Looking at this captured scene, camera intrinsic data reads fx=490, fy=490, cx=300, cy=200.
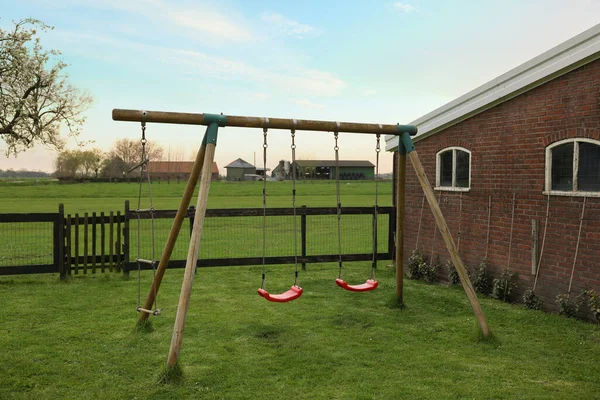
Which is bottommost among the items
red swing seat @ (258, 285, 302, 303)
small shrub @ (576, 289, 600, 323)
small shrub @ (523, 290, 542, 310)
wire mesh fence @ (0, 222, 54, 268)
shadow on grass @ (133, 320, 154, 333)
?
wire mesh fence @ (0, 222, 54, 268)

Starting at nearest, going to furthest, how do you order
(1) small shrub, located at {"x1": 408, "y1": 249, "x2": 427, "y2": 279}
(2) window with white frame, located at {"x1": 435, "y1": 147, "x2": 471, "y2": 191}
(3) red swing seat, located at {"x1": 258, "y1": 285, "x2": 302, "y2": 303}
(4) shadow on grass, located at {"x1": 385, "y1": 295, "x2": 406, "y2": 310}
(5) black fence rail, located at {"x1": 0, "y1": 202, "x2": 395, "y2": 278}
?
(3) red swing seat, located at {"x1": 258, "y1": 285, "x2": 302, "y2": 303}
(4) shadow on grass, located at {"x1": 385, "y1": 295, "x2": 406, "y2": 310}
(2) window with white frame, located at {"x1": 435, "y1": 147, "x2": 471, "y2": 191}
(5) black fence rail, located at {"x1": 0, "y1": 202, "x2": 395, "y2": 278}
(1) small shrub, located at {"x1": 408, "y1": 249, "x2": 427, "y2": 279}

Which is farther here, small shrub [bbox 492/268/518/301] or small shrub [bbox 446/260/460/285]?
small shrub [bbox 446/260/460/285]

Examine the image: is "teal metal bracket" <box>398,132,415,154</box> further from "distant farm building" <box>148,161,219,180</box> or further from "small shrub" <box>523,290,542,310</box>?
"distant farm building" <box>148,161,219,180</box>

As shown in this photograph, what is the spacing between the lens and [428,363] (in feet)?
17.3

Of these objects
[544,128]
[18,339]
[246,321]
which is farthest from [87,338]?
[544,128]

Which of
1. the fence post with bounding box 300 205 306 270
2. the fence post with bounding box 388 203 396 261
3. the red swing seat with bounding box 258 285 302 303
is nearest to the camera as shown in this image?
the red swing seat with bounding box 258 285 302 303

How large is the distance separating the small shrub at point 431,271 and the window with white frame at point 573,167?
116 inches

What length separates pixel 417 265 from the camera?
32.8 ft

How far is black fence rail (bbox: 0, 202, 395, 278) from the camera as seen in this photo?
9.31 meters

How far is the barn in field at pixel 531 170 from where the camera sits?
676cm

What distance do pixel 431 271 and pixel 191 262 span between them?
5.95m

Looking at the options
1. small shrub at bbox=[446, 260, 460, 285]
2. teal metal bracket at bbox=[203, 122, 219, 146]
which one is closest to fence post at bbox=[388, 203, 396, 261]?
small shrub at bbox=[446, 260, 460, 285]

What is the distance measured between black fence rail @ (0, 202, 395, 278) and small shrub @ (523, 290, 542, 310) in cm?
241

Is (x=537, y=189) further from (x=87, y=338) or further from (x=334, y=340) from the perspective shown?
(x=87, y=338)
